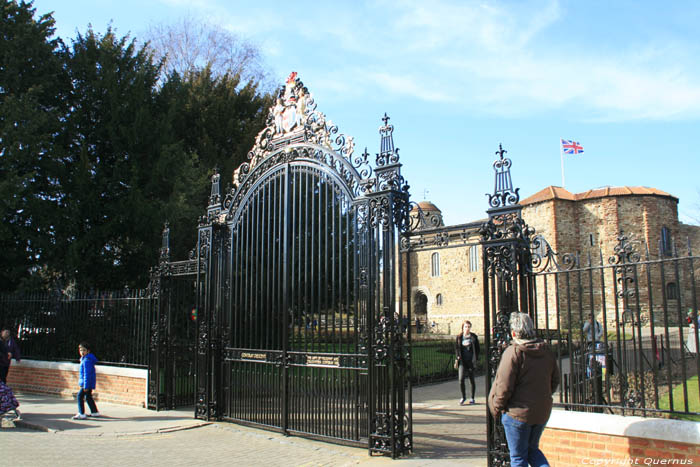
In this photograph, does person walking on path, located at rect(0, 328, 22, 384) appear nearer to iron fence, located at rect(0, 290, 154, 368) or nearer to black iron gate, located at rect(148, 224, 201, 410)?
iron fence, located at rect(0, 290, 154, 368)

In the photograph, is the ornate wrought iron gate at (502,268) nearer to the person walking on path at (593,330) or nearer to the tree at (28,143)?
the person walking on path at (593,330)

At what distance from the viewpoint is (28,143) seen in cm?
1441

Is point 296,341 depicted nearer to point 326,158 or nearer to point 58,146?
point 326,158

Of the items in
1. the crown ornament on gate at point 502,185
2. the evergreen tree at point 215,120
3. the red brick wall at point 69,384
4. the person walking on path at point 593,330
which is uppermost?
the evergreen tree at point 215,120

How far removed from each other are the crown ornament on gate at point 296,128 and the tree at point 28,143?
785 cm

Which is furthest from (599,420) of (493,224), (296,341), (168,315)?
(168,315)

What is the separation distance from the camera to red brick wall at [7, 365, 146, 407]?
11.7m

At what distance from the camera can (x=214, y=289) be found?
1033cm

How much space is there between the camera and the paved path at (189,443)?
23.7 feet

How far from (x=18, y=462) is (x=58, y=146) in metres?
10.7

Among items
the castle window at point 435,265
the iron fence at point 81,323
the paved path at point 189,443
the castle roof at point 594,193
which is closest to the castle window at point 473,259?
the castle window at point 435,265

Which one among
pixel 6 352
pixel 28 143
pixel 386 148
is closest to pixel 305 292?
pixel 386 148

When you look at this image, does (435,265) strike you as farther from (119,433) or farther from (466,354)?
(119,433)

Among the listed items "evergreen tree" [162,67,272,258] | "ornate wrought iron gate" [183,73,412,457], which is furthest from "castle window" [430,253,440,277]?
"ornate wrought iron gate" [183,73,412,457]
